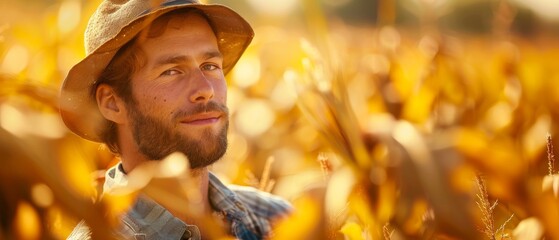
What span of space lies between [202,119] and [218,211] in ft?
1.26

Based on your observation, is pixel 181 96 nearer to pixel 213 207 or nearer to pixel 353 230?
pixel 213 207

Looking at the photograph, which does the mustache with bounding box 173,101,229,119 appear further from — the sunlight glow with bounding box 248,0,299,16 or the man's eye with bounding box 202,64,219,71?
the sunlight glow with bounding box 248,0,299,16

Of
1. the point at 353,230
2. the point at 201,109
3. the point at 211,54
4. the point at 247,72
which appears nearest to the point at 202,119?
the point at 201,109

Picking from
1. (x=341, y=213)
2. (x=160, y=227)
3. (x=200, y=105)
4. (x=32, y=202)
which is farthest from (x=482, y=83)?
(x=32, y=202)

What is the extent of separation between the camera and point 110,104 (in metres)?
2.91

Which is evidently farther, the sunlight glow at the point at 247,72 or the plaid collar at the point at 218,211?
the sunlight glow at the point at 247,72

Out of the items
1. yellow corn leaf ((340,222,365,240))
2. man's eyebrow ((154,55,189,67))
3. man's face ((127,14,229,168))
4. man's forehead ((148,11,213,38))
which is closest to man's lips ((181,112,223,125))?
man's face ((127,14,229,168))

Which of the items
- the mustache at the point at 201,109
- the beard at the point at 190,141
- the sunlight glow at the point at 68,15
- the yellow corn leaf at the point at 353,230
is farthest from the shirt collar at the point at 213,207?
the yellow corn leaf at the point at 353,230

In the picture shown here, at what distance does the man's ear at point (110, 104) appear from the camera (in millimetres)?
2854

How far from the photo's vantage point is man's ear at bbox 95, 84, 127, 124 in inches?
112

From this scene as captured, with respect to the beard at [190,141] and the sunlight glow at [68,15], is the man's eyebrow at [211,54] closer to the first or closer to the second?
the beard at [190,141]

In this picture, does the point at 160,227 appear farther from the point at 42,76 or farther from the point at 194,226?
the point at 42,76

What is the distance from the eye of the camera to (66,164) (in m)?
0.92

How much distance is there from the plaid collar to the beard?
0.47 feet
